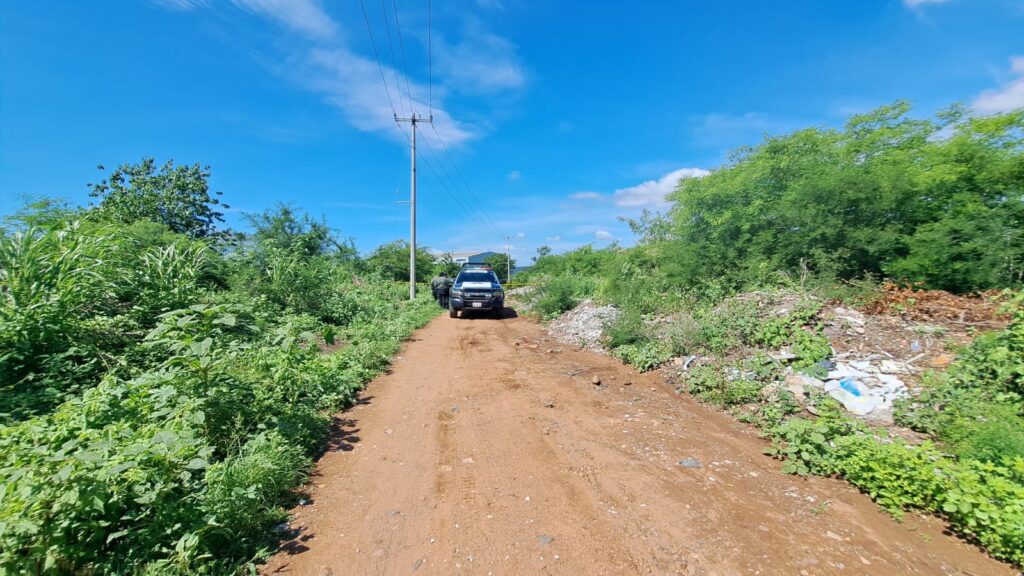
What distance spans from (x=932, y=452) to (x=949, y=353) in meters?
2.55

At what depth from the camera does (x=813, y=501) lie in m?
3.11

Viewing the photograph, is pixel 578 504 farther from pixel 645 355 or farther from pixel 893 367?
pixel 893 367

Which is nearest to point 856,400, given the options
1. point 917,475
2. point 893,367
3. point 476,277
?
point 893,367

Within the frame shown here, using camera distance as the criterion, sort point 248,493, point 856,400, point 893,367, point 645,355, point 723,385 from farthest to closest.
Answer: point 645,355 < point 723,385 < point 893,367 < point 856,400 < point 248,493

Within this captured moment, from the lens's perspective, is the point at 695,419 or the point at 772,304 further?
the point at 772,304

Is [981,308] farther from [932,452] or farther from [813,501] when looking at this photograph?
[813,501]

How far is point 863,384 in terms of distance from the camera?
4.61m

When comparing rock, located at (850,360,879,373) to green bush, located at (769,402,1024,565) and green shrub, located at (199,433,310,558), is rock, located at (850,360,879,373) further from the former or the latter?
green shrub, located at (199,433,310,558)

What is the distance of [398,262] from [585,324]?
2136cm

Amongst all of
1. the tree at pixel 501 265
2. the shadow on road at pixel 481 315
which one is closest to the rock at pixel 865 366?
the shadow on road at pixel 481 315

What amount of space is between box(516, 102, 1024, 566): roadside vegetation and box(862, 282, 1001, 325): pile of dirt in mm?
135

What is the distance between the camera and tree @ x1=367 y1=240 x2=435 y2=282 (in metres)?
27.6

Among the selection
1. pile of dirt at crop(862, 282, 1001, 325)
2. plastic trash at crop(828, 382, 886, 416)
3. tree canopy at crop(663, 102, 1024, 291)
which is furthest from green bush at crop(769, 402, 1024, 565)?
tree canopy at crop(663, 102, 1024, 291)

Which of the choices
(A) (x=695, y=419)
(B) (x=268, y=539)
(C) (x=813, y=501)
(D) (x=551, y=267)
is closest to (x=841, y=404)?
(A) (x=695, y=419)
